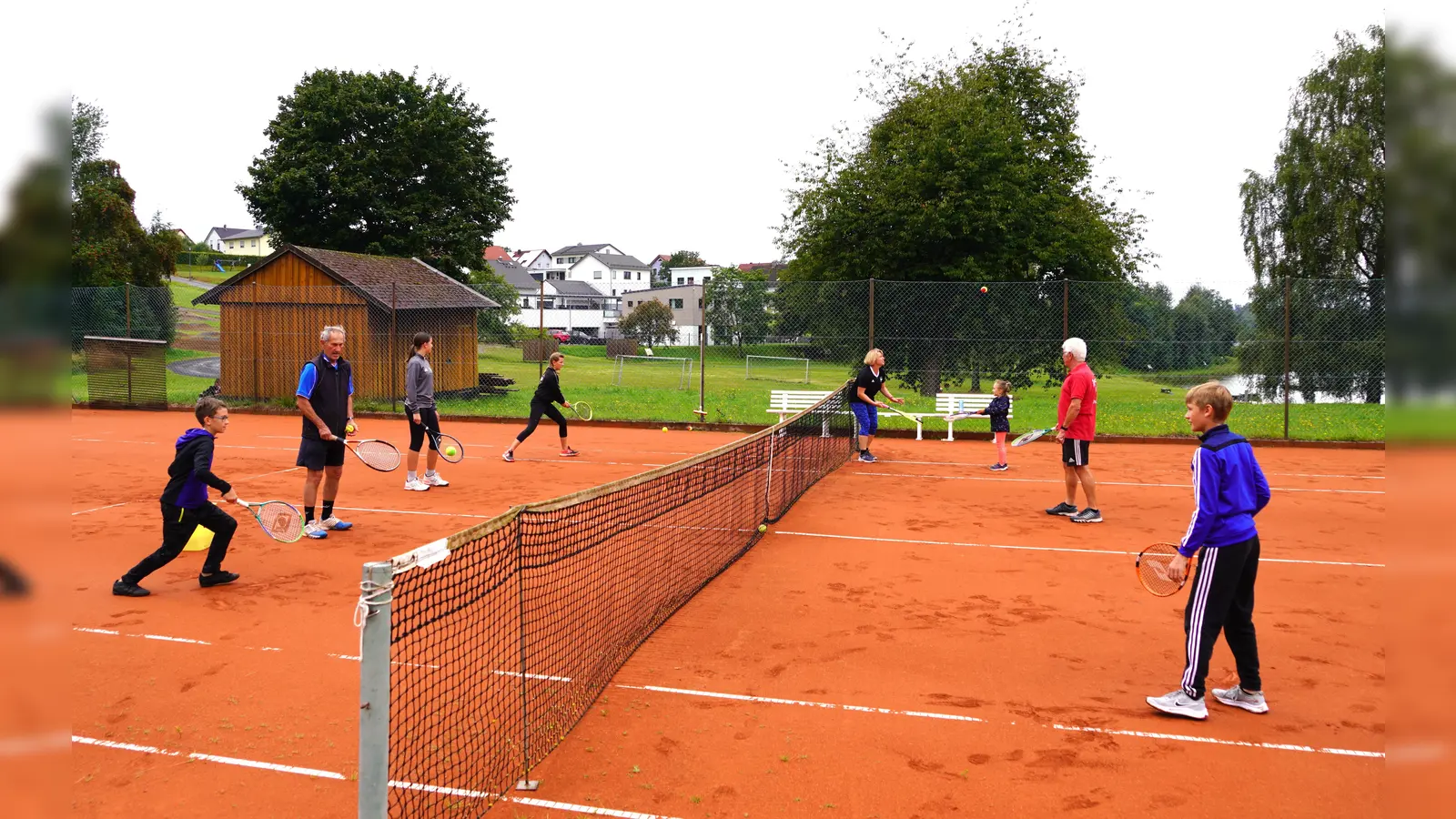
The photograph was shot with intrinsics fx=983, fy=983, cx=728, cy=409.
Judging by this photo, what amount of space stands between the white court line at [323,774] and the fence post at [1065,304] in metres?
15.6

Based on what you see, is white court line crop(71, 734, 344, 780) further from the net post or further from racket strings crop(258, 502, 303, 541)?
racket strings crop(258, 502, 303, 541)

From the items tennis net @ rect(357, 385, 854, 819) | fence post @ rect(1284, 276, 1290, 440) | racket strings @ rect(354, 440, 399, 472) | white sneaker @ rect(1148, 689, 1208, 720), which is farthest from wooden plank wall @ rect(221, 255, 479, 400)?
white sneaker @ rect(1148, 689, 1208, 720)

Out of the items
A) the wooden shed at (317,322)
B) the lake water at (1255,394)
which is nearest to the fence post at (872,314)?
the lake water at (1255,394)

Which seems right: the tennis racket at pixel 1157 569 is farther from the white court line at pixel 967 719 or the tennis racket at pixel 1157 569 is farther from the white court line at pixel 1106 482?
the white court line at pixel 1106 482

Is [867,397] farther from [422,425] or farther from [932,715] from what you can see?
[932,715]

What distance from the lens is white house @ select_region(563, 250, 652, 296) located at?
104594 mm

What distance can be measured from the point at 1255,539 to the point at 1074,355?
4.87 meters

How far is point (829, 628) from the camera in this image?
686cm

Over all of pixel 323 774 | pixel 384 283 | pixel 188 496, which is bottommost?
pixel 323 774

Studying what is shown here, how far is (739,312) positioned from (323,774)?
18281mm

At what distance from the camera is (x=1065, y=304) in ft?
59.4

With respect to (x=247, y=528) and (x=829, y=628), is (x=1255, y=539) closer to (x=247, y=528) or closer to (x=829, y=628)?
(x=829, y=628)

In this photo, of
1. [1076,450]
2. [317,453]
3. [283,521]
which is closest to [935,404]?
[1076,450]
